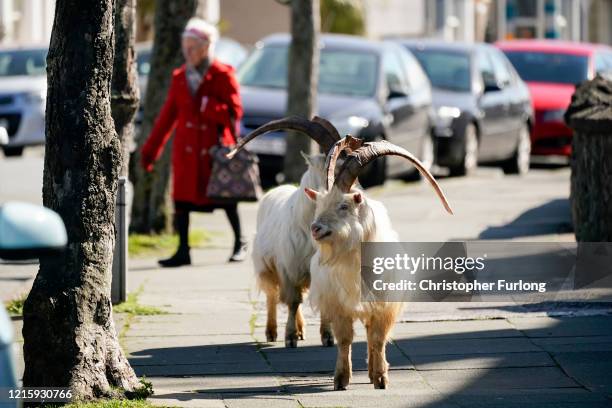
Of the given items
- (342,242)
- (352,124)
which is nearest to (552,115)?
(352,124)

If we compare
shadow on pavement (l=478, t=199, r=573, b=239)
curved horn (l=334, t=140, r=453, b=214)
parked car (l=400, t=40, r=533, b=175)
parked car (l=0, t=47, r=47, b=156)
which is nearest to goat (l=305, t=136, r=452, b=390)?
curved horn (l=334, t=140, r=453, b=214)

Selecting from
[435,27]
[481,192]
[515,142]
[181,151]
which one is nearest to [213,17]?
[435,27]

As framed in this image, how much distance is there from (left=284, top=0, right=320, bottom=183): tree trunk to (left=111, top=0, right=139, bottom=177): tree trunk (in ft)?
22.5

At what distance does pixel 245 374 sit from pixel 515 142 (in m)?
15.2

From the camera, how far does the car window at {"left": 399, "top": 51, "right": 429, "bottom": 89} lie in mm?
20672

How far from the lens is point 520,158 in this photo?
77.3 ft

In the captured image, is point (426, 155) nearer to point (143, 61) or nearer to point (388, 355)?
point (143, 61)

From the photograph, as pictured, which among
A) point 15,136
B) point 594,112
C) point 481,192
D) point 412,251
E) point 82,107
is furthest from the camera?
point 15,136

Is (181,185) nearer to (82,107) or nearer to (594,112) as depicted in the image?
(594,112)

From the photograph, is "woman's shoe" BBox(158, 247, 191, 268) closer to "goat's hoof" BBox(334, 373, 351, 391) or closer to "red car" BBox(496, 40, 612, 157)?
"goat's hoof" BBox(334, 373, 351, 391)

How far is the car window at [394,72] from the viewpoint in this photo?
20.1 meters

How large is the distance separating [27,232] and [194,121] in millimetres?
8115

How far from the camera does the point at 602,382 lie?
8109mm

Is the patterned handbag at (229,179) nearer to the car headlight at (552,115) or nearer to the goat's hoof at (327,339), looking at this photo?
the goat's hoof at (327,339)
